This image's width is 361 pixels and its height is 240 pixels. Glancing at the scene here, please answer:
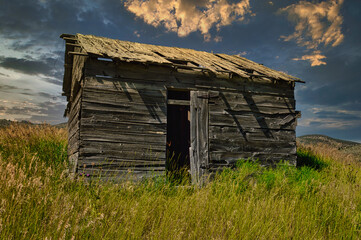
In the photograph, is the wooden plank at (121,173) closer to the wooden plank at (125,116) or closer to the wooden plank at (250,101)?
the wooden plank at (125,116)

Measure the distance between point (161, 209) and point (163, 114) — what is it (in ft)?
10.6

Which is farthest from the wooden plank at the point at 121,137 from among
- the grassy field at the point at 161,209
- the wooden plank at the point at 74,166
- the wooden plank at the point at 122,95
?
the grassy field at the point at 161,209

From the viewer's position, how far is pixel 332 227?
424 centimetres

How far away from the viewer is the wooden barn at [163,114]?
617cm

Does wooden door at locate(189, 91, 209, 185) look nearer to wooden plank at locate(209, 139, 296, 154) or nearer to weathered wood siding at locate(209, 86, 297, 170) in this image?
weathered wood siding at locate(209, 86, 297, 170)

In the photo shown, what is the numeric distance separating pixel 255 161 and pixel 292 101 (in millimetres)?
2457

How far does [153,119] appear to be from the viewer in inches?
259

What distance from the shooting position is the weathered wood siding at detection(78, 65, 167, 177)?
608 centimetres

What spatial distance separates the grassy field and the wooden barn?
655 millimetres

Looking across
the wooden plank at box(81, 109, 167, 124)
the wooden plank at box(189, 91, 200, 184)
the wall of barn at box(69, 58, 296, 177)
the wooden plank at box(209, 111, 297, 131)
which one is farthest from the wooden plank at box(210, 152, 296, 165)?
the wooden plank at box(81, 109, 167, 124)

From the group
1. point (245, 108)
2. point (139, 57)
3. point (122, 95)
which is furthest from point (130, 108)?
point (245, 108)

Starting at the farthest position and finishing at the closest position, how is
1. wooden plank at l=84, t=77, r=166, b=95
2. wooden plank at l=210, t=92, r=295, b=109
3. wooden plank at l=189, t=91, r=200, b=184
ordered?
wooden plank at l=210, t=92, r=295, b=109
wooden plank at l=189, t=91, r=200, b=184
wooden plank at l=84, t=77, r=166, b=95

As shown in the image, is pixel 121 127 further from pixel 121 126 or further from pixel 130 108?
pixel 130 108

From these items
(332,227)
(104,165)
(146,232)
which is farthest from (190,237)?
(104,165)
